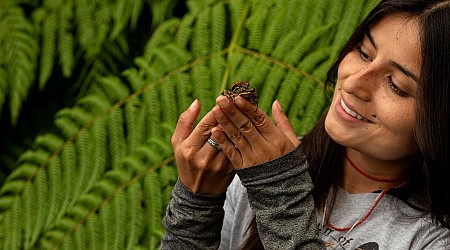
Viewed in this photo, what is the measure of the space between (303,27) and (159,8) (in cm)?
45

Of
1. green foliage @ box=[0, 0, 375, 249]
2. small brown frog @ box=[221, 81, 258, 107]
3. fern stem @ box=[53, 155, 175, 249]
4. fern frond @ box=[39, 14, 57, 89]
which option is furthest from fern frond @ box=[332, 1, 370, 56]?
fern frond @ box=[39, 14, 57, 89]

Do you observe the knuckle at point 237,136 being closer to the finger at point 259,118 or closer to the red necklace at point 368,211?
the finger at point 259,118

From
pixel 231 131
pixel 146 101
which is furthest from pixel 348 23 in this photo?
pixel 231 131

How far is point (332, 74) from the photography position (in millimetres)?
1559

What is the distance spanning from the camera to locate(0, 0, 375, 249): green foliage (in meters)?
1.89

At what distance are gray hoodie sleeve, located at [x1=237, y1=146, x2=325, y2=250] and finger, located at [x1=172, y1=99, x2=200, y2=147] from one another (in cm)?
14

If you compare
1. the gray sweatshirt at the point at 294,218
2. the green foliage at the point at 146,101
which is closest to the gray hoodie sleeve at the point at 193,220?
the gray sweatshirt at the point at 294,218

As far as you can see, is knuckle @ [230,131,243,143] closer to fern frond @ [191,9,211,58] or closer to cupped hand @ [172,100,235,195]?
cupped hand @ [172,100,235,195]

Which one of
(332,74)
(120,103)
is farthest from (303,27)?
(120,103)

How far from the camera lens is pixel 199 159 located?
125 cm

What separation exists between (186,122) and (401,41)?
38 centimetres

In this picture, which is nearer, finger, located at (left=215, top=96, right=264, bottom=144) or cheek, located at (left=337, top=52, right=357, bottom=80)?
finger, located at (left=215, top=96, right=264, bottom=144)

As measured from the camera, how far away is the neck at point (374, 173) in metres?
1.31

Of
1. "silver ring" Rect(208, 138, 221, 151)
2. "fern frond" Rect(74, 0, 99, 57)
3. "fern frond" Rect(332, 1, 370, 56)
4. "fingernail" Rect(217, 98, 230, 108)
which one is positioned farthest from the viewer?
"fern frond" Rect(74, 0, 99, 57)
